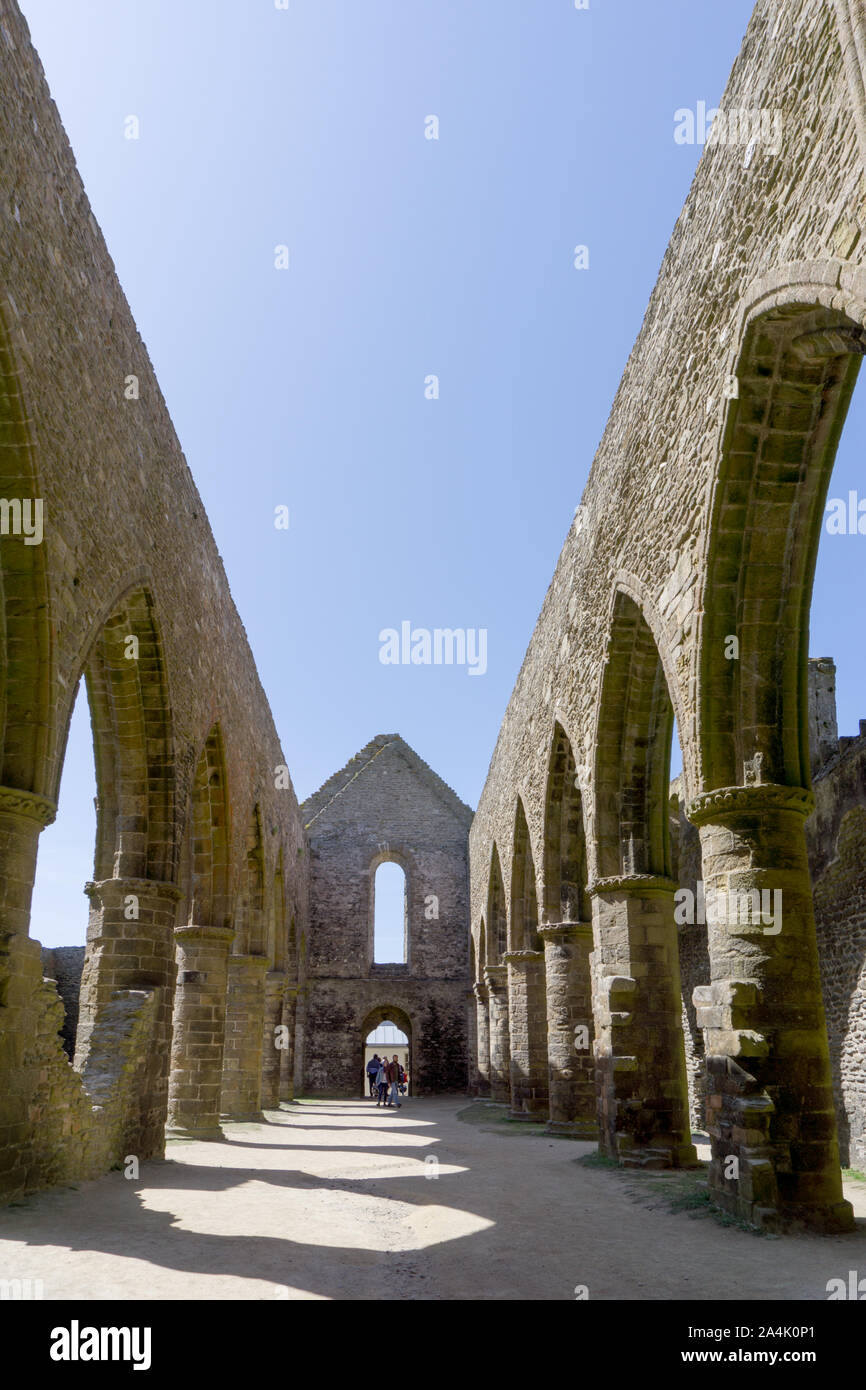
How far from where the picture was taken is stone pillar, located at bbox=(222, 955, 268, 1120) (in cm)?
1458

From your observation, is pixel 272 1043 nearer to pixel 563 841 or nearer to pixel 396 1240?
pixel 563 841

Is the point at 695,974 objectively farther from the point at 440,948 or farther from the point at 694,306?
the point at 440,948

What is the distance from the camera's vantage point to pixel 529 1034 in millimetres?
14523

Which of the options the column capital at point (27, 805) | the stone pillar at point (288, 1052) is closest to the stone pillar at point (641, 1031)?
the column capital at point (27, 805)

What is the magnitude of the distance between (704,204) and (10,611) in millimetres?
5552

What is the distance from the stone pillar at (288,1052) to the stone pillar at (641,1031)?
12.3 metres

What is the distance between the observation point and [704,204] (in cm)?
691

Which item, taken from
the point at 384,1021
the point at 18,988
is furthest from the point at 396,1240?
the point at 384,1021

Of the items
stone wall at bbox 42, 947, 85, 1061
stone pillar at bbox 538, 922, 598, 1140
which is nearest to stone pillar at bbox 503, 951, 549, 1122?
stone pillar at bbox 538, 922, 598, 1140

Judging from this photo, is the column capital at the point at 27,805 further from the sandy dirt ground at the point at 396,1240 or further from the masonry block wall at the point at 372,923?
the masonry block wall at the point at 372,923

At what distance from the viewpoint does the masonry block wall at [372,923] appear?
Answer: 25078 mm

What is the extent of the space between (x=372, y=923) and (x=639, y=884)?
1807 cm

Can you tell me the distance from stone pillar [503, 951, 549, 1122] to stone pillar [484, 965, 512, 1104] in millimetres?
3446
